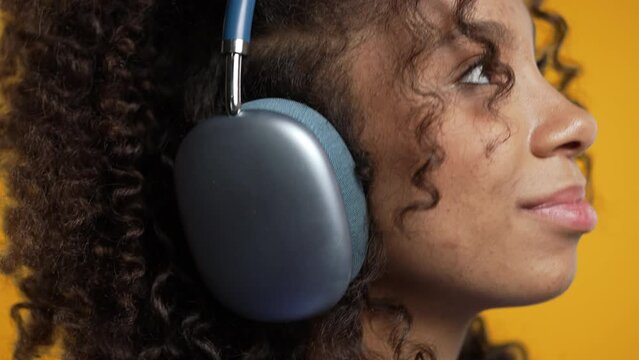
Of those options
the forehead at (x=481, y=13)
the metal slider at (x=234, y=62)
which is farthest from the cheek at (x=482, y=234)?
the metal slider at (x=234, y=62)

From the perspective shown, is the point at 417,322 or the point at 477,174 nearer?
the point at 477,174

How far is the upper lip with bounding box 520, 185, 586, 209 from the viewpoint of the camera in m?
1.16

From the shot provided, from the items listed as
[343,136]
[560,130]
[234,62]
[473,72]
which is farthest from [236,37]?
[560,130]

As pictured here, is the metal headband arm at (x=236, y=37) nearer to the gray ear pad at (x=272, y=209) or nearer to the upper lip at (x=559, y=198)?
the gray ear pad at (x=272, y=209)

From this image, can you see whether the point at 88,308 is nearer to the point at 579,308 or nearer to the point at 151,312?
the point at 151,312

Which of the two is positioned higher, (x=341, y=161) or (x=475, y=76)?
(x=475, y=76)

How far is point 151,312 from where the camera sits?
4.15 feet

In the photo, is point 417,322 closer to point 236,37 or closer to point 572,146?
point 572,146

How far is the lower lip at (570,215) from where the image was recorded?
1.16 metres

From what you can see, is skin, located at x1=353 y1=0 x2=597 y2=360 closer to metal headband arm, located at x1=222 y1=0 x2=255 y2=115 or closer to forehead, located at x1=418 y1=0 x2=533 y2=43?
forehead, located at x1=418 y1=0 x2=533 y2=43

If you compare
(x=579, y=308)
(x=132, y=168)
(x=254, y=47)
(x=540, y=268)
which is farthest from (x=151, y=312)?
(x=579, y=308)

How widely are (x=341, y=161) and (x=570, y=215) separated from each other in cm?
27

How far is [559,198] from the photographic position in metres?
1.17

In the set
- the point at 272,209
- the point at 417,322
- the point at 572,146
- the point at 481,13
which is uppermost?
the point at 481,13
